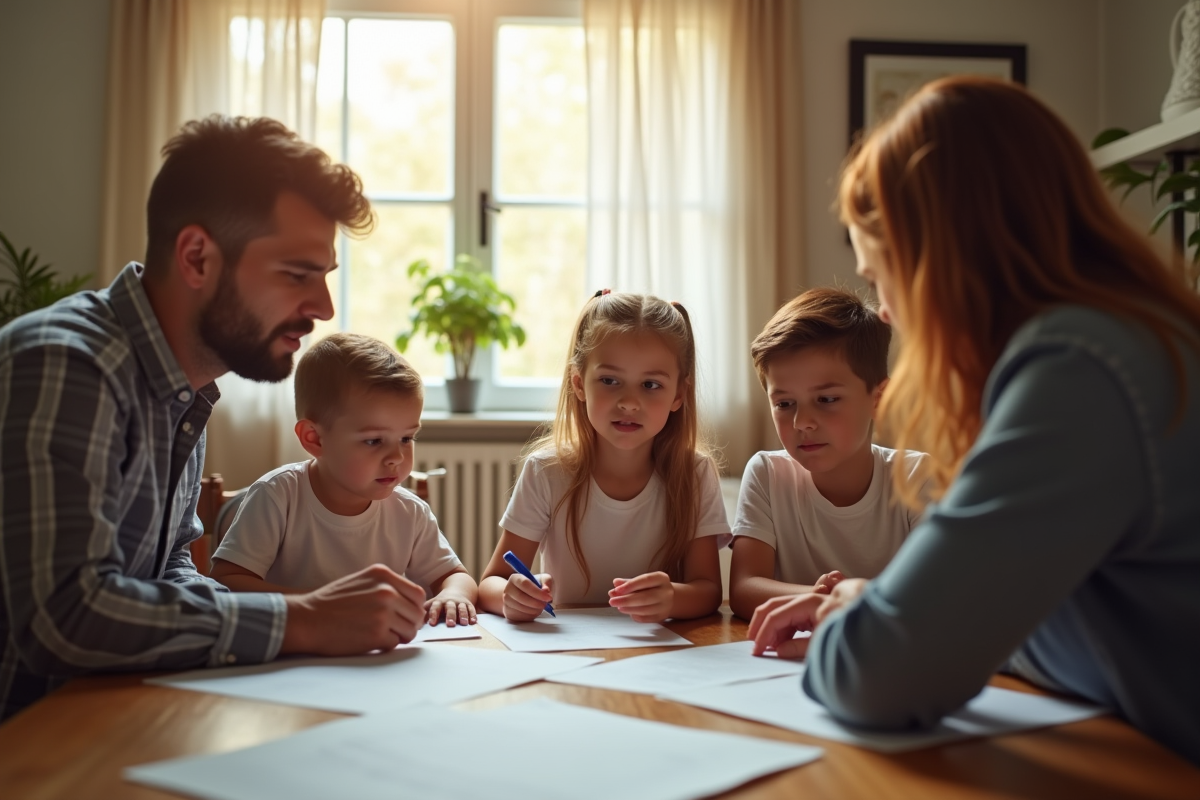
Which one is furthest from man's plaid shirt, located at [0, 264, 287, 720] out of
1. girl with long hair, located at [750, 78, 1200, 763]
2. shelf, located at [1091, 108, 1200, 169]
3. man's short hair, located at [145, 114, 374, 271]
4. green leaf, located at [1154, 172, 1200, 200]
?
shelf, located at [1091, 108, 1200, 169]

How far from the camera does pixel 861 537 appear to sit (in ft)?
5.49

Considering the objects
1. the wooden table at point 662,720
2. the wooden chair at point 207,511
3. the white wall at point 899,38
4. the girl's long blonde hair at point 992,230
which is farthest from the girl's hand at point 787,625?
the white wall at point 899,38

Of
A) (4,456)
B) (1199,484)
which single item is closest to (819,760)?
(1199,484)

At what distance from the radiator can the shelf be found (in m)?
1.98

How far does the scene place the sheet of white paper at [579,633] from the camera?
1.20m

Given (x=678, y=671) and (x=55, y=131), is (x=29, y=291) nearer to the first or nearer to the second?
(x=55, y=131)

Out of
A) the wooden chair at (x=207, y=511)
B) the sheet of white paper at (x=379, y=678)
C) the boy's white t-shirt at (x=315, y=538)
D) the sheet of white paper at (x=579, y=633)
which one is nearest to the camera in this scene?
the sheet of white paper at (x=379, y=678)

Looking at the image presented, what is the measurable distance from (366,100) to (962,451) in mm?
Result: 3120

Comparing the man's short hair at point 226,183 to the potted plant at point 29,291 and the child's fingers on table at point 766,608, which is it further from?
the potted plant at point 29,291

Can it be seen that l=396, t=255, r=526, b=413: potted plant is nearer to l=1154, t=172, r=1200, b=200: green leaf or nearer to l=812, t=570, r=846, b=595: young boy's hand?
l=1154, t=172, r=1200, b=200: green leaf

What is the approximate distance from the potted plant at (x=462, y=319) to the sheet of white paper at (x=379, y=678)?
2.31m

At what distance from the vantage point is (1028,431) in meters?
0.72

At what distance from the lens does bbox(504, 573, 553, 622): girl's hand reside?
1.36 m

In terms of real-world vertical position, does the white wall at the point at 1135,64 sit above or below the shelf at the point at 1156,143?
above
